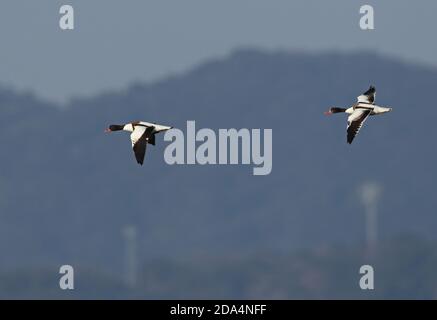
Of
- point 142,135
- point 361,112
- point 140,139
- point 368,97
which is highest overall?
point 368,97

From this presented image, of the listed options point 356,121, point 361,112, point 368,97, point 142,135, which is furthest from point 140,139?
point 368,97

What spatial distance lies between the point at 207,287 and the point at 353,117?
157 m

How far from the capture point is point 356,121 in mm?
41594

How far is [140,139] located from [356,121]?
16.2ft

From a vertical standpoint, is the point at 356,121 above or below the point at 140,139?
above

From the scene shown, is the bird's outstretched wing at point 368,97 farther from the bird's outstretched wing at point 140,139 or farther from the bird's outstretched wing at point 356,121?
the bird's outstretched wing at point 140,139

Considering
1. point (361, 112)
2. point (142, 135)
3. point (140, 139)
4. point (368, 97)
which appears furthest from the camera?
point (368, 97)

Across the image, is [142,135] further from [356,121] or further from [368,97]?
[368,97]

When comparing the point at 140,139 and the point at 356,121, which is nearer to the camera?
the point at 140,139

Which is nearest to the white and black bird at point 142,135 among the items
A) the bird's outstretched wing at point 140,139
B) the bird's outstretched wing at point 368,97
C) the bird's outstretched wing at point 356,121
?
the bird's outstretched wing at point 140,139

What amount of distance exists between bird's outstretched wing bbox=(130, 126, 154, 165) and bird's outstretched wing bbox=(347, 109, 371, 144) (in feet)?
14.8

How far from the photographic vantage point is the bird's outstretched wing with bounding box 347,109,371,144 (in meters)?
41.2
